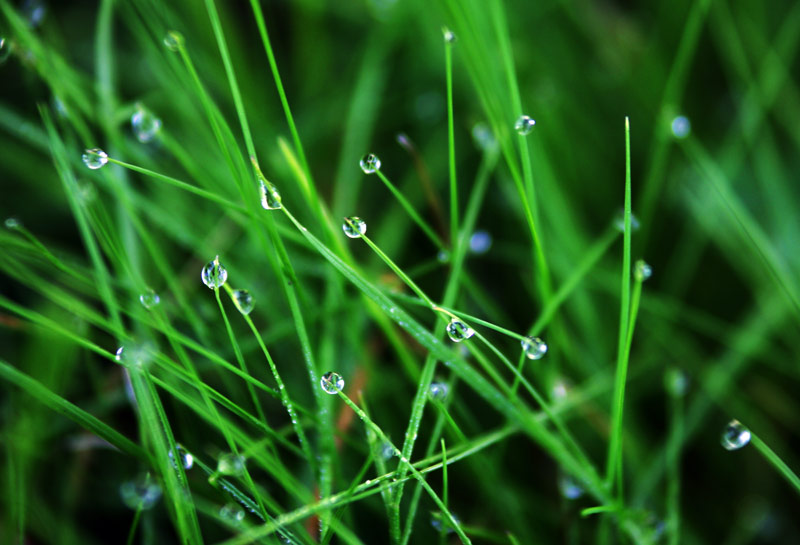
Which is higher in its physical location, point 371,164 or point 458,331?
point 371,164

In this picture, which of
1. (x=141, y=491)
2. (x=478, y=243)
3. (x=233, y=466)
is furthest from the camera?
(x=478, y=243)

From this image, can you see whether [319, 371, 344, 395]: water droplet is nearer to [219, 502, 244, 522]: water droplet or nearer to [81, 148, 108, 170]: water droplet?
[219, 502, 244, 522]: water droplet

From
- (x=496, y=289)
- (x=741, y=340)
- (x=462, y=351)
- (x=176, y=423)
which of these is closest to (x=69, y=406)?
(x=176, y=423)

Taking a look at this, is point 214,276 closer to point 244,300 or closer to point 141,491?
point 244,300

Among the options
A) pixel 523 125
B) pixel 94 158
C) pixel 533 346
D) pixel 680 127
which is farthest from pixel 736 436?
pixel 94 158

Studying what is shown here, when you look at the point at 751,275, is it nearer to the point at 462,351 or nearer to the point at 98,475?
the point at 462,351
